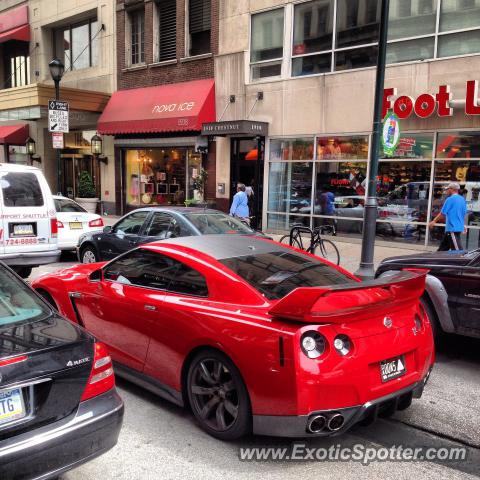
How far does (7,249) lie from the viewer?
9023mm

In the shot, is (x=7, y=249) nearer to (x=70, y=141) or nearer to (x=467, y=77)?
(x=467, y=77)

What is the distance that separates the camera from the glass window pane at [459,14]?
39.6 feet

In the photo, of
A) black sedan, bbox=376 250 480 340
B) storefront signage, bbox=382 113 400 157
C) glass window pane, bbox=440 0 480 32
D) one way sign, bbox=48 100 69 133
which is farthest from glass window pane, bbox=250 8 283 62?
black sedan, bbox=376 250 480 340

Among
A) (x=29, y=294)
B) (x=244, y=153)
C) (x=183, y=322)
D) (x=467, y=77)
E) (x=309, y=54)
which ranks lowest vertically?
(x=183, y=322)

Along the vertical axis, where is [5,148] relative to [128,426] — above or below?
above

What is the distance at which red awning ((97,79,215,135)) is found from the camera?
17266 millimetres

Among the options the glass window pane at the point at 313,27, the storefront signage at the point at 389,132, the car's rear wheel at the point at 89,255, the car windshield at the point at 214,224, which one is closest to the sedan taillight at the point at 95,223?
the car's rear wheel at the point at 89,255

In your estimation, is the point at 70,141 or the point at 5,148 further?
the point at 5,148

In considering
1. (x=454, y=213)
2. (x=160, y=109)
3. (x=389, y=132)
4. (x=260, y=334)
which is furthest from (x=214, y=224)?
(x=160, y=109)

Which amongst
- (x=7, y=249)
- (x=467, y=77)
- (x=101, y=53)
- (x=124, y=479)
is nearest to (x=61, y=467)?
(x=124, y=479)

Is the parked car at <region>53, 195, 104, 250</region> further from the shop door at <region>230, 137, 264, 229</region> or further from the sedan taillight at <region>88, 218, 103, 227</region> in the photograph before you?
the shop door at <region>230, 137, 264, 229</region>

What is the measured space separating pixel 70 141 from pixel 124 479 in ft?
75.3

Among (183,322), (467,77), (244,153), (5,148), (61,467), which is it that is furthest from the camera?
(5,148)

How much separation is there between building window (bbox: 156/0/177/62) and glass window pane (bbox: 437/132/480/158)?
10796 millimetres
